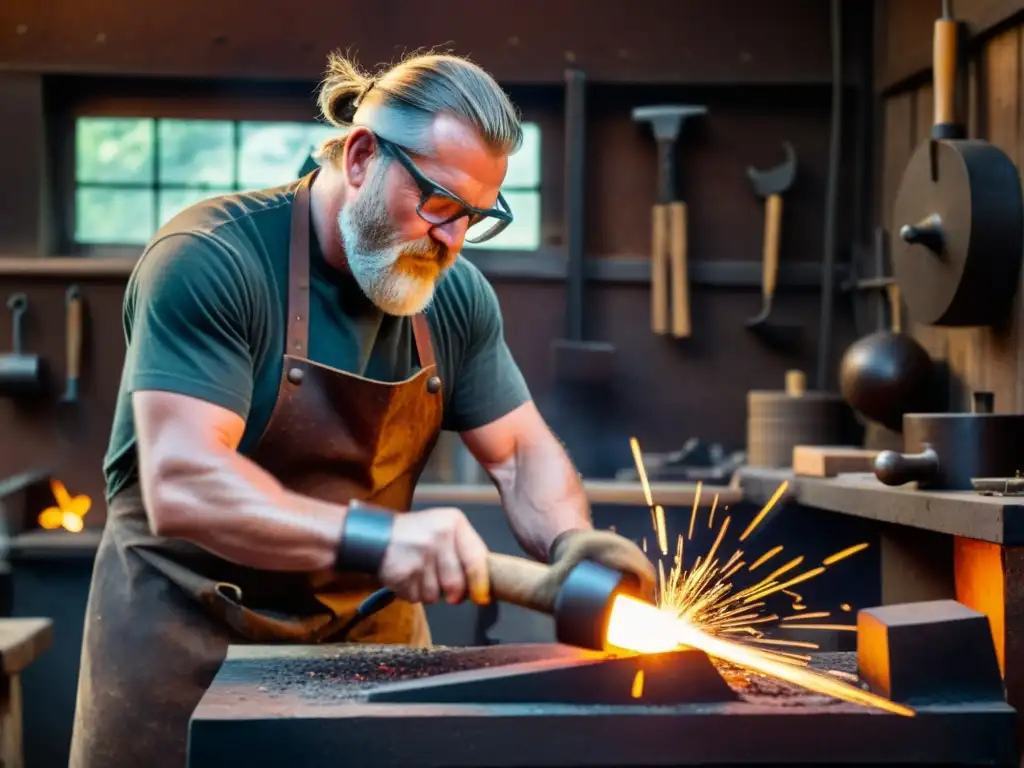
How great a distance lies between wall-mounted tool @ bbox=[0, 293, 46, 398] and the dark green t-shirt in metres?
2.29

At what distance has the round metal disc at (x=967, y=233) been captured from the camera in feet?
10.5

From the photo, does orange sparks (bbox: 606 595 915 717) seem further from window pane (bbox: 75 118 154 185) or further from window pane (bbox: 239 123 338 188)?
window pane (bbox: 75 118 154 185)

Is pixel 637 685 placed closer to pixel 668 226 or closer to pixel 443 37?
pixel 668 226

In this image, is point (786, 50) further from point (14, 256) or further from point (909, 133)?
point (14, 256)

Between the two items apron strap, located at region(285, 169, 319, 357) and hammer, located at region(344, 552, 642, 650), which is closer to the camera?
hammer, located at region(344, 552, 642, 650)

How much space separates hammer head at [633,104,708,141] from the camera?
457 cm

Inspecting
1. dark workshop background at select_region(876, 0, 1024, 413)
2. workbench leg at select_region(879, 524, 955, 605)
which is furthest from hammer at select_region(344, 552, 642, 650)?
dark workshop background at select_region(876, 0, 1024, 413)

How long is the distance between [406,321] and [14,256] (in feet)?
8.72

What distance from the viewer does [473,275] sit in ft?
8.87

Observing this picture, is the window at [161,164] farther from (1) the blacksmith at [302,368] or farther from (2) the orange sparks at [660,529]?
(1) the blacksmith at [302,368]

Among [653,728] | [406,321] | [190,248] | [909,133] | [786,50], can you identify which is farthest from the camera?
[786,50]

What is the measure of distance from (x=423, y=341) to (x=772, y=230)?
8.04ft

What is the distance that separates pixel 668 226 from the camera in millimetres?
4641

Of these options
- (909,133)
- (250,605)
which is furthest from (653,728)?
(909,133)
